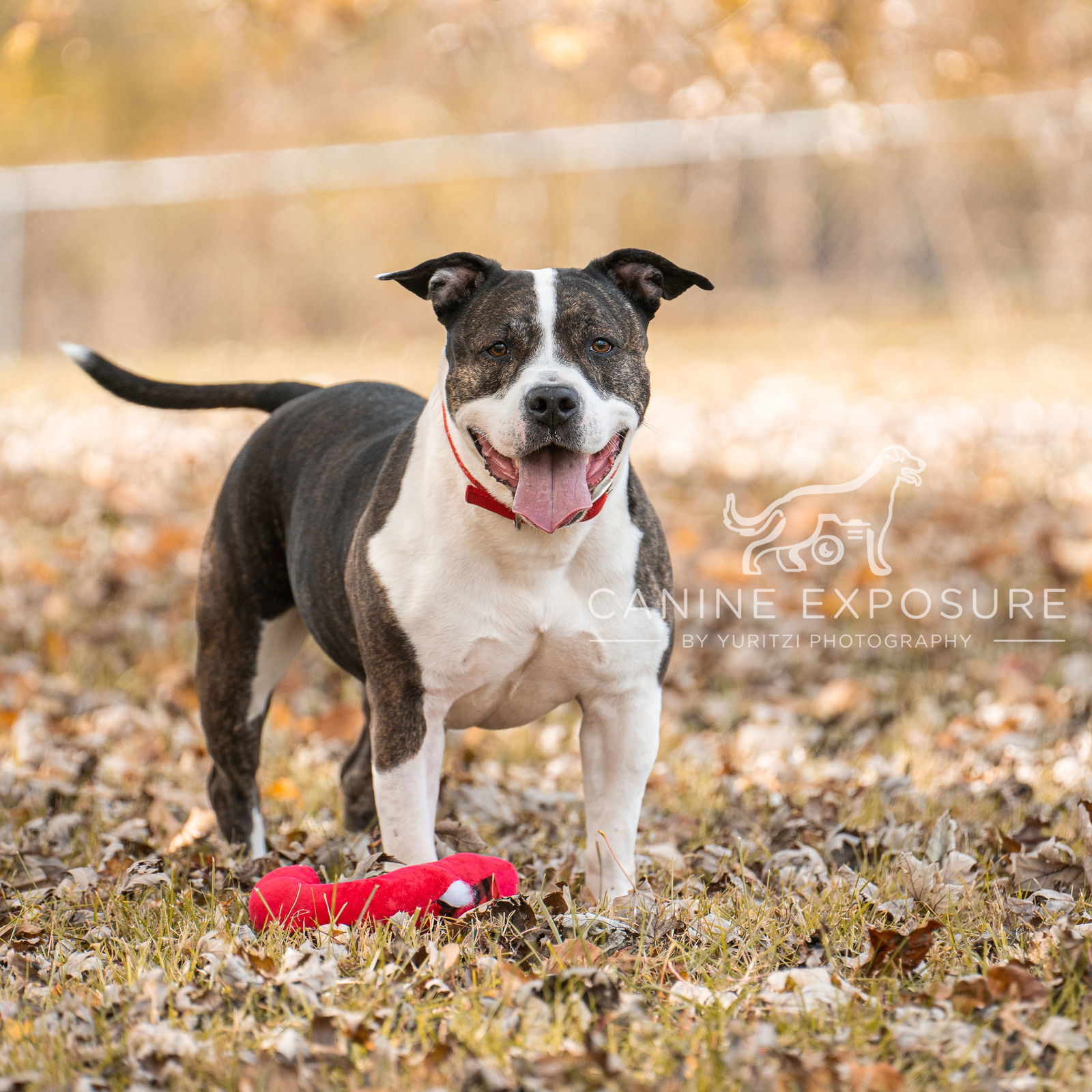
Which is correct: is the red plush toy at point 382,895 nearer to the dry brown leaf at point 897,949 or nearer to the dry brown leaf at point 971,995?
the dry brown leaf at point 897,949

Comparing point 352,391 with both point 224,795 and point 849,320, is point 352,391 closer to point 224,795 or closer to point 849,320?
point 224,795

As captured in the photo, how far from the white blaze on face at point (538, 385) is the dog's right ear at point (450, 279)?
0.21 meters

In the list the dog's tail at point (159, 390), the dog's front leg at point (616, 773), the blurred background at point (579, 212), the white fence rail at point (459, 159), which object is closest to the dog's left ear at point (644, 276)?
the dog's front leg at point (616, 773)

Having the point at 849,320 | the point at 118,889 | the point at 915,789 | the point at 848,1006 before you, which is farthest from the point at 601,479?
the point at 849,320

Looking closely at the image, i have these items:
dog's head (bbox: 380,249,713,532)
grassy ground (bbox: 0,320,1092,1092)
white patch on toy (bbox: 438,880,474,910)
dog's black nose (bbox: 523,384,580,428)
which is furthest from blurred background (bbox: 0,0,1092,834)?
white patch on toy (bbox: 438,880,474,910)

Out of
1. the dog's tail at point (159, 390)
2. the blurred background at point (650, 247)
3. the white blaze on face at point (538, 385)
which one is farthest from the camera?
the blurred background at point (650, 247)

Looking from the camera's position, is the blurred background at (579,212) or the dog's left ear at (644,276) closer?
the dog's left ear at (644,276)

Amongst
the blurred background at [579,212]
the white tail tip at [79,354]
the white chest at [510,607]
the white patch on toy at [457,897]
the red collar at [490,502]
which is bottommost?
the white patch on toy at [457,897]

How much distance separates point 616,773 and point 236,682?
1.39m

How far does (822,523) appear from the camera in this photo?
7508mm

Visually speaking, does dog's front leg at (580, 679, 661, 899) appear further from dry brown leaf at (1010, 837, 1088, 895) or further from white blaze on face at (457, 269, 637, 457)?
dry brown leaf at (1010, 837, 1088, 895)

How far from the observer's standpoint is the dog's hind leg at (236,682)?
4332 mm

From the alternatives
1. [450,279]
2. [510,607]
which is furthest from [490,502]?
[450,279]

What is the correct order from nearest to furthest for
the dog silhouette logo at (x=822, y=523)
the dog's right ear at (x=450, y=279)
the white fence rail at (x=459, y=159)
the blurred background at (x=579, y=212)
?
1. the dog's right ear at (x=450, y=279)
2. the dog silhouette logo at (x=822, y=523)
3. the white fence rail at (x=459, y=159)
4. the blurred background at (x=579, y=212)
